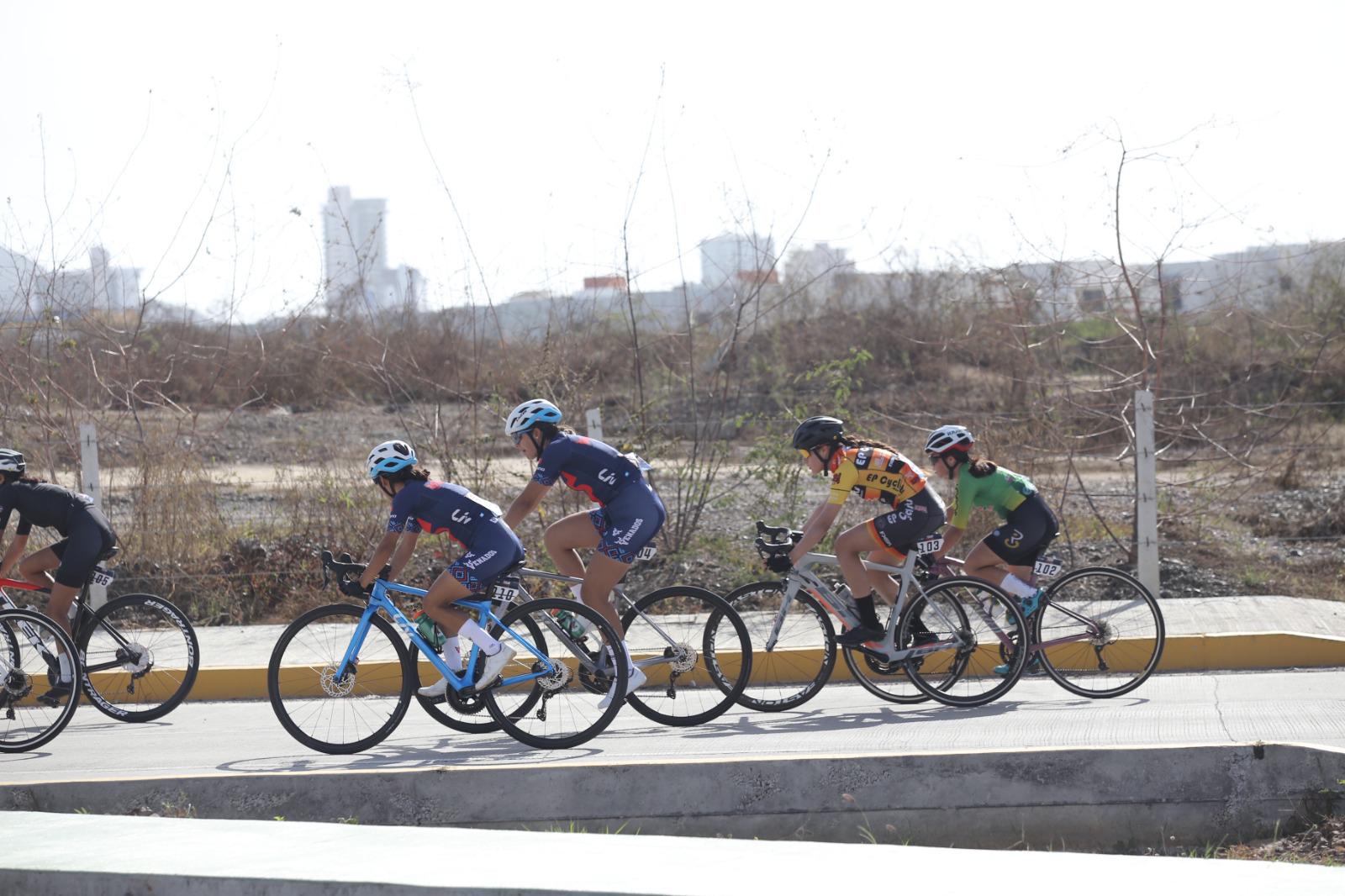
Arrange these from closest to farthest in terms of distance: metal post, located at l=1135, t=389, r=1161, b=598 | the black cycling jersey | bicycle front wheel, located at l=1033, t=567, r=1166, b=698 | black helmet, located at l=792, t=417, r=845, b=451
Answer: black helmet, located at l=792, t=417, r=845, b=451, bicycle front wheel, located at l=1033, t=567, r=1166, b=698, the black cycling jersey, metal post, located at l=1135, t=389, r=1161, b=598

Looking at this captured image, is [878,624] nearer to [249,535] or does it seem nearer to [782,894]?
[782,894]

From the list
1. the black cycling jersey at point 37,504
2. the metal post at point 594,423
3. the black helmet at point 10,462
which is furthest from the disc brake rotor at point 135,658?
the metal post at point 594,423

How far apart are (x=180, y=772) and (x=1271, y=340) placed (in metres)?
15.9

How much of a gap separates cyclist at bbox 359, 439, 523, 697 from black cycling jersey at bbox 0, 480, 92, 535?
272 centimetres

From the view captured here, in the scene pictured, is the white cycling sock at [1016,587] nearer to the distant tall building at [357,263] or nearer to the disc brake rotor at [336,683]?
the disc brake rotor at [336,683]

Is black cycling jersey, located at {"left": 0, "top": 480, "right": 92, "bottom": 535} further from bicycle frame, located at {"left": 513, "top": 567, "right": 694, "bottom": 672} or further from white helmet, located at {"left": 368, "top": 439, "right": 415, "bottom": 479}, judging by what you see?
bicycle frame, located at {"left": 513, "top": 567, "right": 694, "bottom": 672}

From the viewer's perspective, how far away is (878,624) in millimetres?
8359

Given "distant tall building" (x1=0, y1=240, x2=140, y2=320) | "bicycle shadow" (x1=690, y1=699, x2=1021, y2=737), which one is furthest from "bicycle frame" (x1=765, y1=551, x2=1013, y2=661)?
"distant tall building" (x1=0, y1=240, x2=140, y2=320)

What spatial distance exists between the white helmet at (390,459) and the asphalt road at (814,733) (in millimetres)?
1566

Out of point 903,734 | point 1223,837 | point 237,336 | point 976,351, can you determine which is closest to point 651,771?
point 903,734

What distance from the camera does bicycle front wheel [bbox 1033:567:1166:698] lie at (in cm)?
852

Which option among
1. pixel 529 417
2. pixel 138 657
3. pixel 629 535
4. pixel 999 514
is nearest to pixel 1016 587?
pixel 999 514

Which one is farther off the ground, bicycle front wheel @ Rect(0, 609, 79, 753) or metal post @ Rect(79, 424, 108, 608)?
metal post @ Rect(79, 424, 108, 608)

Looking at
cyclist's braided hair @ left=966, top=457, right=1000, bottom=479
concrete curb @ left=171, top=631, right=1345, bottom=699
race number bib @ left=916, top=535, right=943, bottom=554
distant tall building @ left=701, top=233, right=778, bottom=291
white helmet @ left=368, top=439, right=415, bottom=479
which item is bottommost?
concrete curb @ left=171, top=631, right=1345, bottom=699
